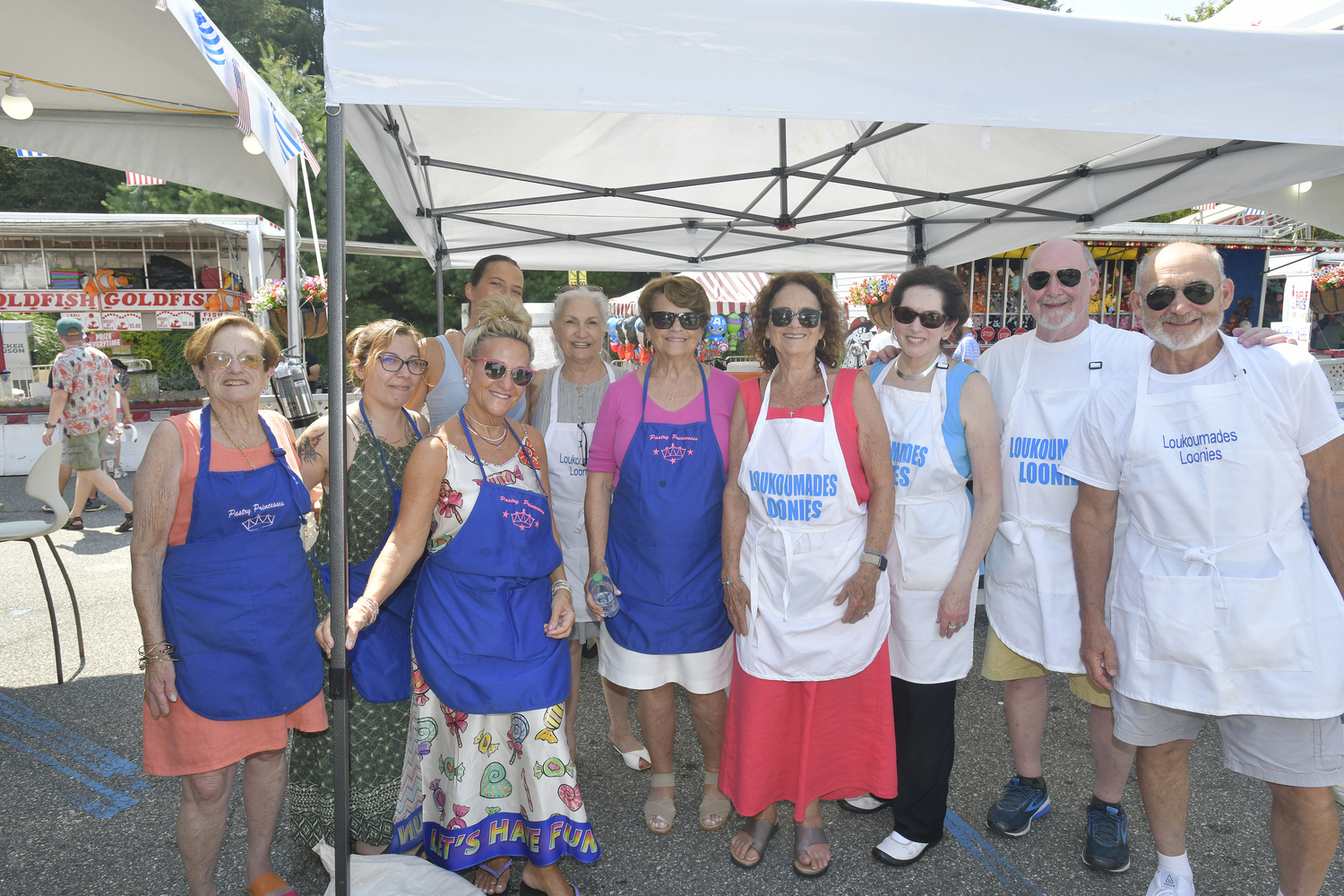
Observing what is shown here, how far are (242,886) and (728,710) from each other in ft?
5.24

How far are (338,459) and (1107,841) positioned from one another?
2.60m

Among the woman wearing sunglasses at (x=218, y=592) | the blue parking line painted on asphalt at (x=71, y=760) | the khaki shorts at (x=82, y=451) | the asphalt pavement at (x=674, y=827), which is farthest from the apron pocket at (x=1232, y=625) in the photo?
the khaki shorts at (x=82, y=451)

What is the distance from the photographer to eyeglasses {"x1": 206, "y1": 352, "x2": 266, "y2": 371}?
2.07 m

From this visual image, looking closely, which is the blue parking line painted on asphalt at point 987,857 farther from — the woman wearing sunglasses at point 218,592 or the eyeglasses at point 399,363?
the eyeglasses at point 399,363

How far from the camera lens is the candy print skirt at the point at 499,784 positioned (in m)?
2.21

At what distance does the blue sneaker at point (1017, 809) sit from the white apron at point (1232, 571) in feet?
2.67

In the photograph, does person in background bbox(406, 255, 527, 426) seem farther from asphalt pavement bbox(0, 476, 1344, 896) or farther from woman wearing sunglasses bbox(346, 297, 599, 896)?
asphalt pavement bbox(0, 476, 1344, 896)

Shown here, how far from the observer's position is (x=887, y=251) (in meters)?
5.26

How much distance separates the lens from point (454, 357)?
3367 mm

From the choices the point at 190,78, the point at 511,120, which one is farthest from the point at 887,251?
the point at 190,78

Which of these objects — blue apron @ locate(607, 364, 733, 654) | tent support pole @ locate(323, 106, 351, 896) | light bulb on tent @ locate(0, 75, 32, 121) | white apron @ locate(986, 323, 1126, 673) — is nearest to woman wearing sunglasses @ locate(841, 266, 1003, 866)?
white apron @ locate(986, 323, 1126, 673)

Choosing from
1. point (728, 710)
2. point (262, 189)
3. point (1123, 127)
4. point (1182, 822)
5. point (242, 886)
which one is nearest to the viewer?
point (1123, 127)

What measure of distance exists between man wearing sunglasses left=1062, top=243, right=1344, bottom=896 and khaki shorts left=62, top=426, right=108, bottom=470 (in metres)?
8.29

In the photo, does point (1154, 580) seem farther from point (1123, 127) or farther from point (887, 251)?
point (887, 251)
